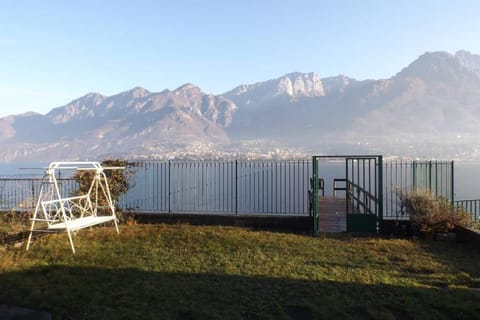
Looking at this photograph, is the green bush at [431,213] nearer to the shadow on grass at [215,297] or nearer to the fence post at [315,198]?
the fence post at [315,198]

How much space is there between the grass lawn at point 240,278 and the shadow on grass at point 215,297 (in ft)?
0.04

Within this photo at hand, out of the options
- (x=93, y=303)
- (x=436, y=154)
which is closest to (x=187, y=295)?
(x=93, y=303)

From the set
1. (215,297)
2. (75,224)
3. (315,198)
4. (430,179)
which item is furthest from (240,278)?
(430,179)

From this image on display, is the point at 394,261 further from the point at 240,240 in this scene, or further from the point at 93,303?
the point at 93,303

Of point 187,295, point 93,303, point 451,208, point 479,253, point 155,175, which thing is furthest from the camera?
point 155,175

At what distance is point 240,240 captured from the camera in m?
8.37

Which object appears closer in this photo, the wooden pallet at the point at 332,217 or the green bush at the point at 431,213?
the green bush at the point at 431,213

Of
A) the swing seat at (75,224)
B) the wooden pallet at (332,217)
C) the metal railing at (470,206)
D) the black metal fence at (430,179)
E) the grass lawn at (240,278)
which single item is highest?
the black metal fence at (430,179)

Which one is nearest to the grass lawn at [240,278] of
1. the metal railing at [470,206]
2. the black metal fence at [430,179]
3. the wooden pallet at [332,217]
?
the wooden pallet at [332,217]

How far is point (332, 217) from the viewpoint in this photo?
11586 mm

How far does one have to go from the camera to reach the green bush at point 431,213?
905 centimetres

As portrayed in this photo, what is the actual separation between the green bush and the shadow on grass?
4237mm

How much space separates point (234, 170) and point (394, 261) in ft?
21.9

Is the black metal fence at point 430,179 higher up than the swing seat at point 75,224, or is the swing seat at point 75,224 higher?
the black metal fence at point 430,179
